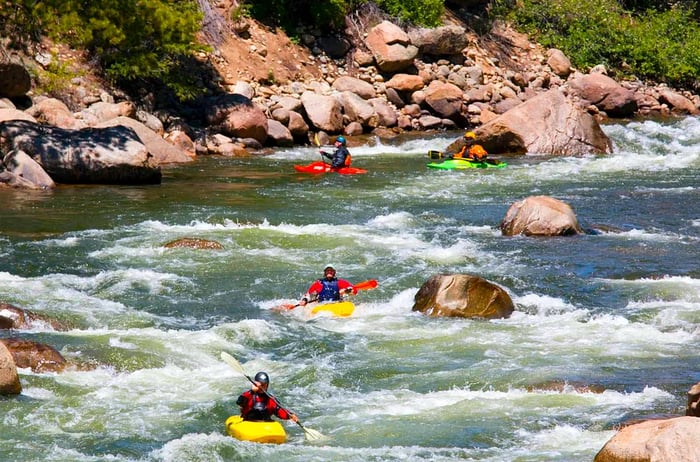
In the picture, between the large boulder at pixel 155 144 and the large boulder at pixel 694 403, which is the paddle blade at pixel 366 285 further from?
the large boulder at pixel 155 144

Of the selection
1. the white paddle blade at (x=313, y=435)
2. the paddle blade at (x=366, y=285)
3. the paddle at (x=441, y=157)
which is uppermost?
the paddle at (x=441, y=157)

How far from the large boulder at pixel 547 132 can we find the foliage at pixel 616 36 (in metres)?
11.5

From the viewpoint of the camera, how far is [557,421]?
9.09 meters

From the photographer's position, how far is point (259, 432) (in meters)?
8.73

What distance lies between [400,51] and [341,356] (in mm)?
21270

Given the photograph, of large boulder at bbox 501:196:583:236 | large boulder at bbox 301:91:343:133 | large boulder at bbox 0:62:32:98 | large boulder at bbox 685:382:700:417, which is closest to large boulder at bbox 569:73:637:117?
large boulder at bbox 301:91:343:133

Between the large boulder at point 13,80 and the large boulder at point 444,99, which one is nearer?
the large boulder at point 13,80

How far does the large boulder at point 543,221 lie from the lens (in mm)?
16406

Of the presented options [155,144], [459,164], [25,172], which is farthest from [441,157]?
[25,172]

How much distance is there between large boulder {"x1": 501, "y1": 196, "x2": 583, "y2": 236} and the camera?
1641cm

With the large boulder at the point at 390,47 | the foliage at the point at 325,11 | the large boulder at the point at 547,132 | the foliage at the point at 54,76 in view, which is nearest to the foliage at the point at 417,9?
the foliage at the point at 325,11

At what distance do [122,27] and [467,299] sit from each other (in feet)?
39.1

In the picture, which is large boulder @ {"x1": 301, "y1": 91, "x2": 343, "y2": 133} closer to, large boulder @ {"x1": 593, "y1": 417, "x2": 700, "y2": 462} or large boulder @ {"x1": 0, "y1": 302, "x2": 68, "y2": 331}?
large boulder @ {"x1": 0, "y1": 302, "x2": 68, "y2": 331}

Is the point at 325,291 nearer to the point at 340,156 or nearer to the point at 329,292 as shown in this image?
the point at 329,292
